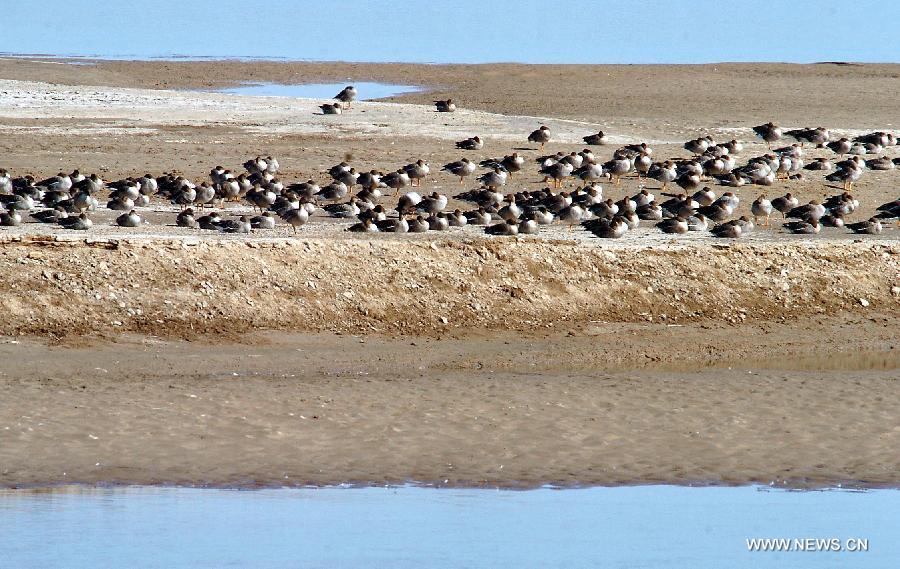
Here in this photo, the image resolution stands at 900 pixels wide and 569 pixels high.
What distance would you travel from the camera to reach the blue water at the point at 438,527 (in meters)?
9.72

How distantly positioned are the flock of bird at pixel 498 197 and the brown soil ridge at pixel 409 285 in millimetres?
1591

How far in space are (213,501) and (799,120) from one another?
916 inches

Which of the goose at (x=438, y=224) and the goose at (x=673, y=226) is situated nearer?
the goose at (x=438, y=224)

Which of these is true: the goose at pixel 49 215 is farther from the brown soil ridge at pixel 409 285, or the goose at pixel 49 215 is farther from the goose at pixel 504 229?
the goose at pixel 504 229

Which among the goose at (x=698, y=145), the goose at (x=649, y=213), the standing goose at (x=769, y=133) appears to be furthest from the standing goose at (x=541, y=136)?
the goose at (x=649, y=213)

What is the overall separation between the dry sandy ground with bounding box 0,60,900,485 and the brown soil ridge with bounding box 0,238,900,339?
3cm

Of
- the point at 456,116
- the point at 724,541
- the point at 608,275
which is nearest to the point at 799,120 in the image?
the point at 456,116

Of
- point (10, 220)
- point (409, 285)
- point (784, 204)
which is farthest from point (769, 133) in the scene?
point (10, 220)

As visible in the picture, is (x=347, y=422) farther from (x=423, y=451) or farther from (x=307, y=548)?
(x=307, y=548)

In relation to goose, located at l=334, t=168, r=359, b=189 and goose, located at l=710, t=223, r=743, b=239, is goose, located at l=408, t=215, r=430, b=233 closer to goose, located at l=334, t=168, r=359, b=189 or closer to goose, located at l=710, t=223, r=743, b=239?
goose, located at l=334, t=168, r=359, b=189

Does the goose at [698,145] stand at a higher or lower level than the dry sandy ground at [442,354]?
higher

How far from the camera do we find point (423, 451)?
469 inches

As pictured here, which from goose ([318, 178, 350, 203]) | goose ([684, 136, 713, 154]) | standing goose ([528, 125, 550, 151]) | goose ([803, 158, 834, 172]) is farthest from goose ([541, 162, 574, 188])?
goose ([803, 158, 834, 172])

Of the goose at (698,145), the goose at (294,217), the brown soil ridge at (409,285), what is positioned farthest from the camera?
the goose at (698,145)
